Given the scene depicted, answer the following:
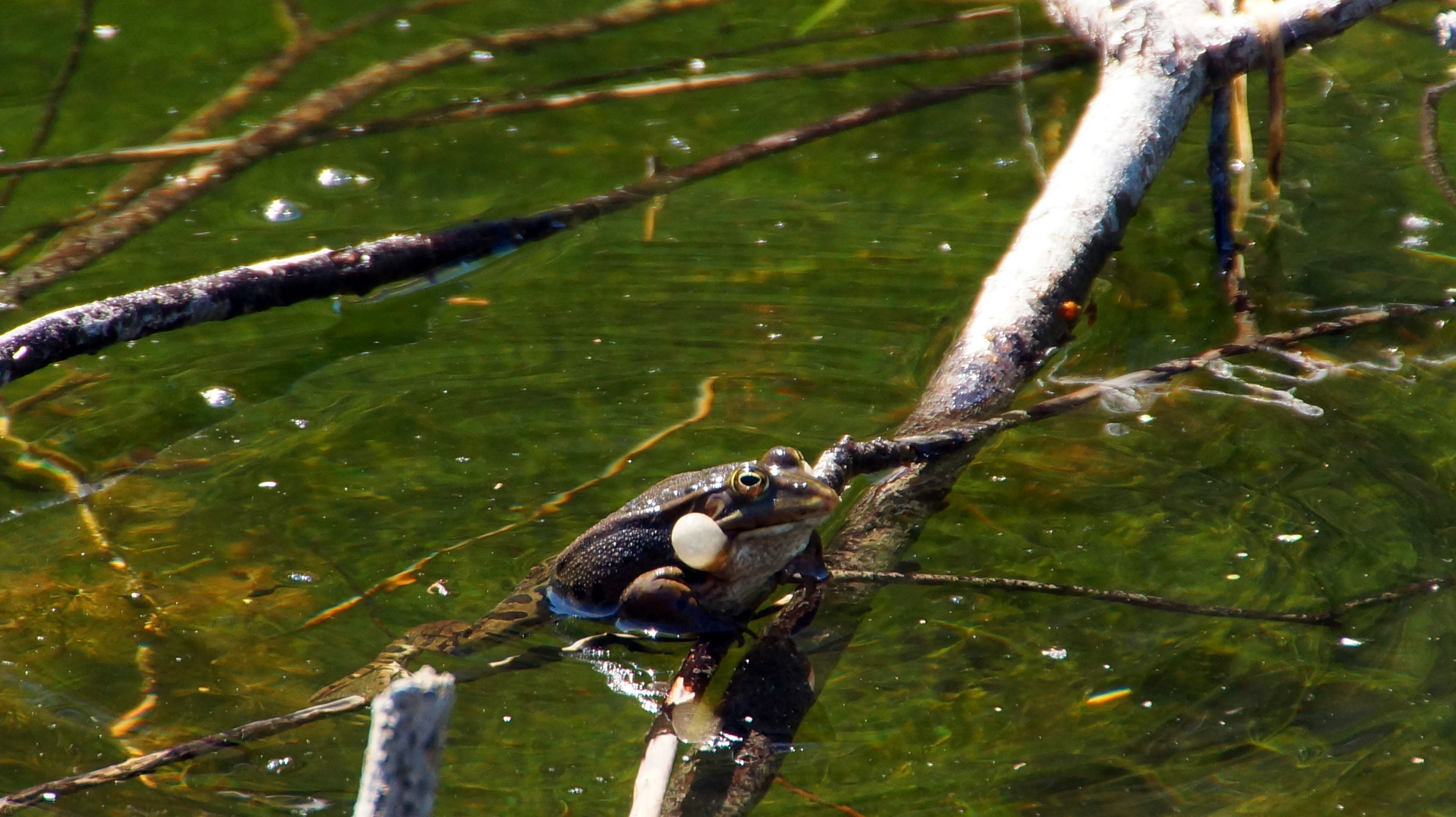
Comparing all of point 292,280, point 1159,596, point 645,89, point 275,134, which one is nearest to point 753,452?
point 1159,596

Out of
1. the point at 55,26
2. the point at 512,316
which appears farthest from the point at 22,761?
the point at 55,26

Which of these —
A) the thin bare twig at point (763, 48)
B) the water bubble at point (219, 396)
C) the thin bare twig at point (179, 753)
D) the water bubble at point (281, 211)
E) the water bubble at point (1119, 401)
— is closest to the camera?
the thin bare twig at point (179, 753)

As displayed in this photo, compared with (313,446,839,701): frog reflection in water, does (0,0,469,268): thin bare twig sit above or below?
above

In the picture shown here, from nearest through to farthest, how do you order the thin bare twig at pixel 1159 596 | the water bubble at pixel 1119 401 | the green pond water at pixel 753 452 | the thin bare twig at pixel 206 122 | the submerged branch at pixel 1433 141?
the green pond water at pixel 753 452 → the thin bare twig at pixel 1159 596 → the water bubble at pixel 1119 401 → the submerged branch at pixel 1433 141 → the thin bare twig at pixel 206 122

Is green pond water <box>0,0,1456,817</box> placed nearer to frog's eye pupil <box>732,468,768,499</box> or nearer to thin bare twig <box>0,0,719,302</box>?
thin bare twig <box>0,0,719,302</box>

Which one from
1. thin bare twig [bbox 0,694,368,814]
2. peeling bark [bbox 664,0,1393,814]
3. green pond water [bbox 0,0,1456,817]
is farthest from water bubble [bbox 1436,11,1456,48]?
thin bare twig [bbox 0,694,368,814]

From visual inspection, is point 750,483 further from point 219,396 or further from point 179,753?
point 219,396

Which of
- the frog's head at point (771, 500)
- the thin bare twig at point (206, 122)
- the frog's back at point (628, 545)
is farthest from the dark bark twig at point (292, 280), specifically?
the thin bare twig at point (206, 122)

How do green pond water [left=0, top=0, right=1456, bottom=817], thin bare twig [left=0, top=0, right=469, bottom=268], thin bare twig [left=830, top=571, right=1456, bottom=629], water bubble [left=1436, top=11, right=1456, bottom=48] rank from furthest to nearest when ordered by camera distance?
thin bare twig [left=0, top=0, right=469, bottom=268]
water bubble [left=1436, top=11, right=1456, bottom=48]
thin bare twig [left=830, top=571, right=1456, bottom=629]
green pond water [left=0, top=0, right=1456, bottom=817]

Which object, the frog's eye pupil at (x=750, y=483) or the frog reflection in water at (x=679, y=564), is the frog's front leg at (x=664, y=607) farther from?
the frog's eye pupil at (x=750, y=483)
